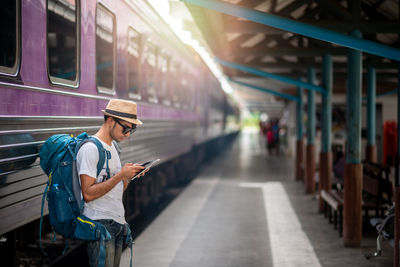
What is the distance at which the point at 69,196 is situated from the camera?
2.88 m

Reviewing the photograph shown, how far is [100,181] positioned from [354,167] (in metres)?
3.95

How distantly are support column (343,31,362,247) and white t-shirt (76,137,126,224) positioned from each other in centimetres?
374

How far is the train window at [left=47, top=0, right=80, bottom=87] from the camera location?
12.9 ft

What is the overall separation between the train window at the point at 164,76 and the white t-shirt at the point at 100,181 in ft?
15.7

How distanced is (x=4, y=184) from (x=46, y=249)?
2.87m

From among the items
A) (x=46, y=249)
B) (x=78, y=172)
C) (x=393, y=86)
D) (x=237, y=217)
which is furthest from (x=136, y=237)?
(x=393, y=86)

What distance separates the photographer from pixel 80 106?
4.40 m

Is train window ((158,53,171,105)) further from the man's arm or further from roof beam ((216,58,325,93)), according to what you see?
the man's arm

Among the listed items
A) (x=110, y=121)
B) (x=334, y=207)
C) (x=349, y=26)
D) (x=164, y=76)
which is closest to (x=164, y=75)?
(x=164, y=76)

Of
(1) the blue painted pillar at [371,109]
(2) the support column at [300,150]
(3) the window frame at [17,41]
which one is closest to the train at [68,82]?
(3) the window frame at [17,41]

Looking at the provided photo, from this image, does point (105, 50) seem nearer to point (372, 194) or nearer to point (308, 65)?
point (372, 194)

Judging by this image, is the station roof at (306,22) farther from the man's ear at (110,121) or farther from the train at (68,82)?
the man's ear at (110,121)

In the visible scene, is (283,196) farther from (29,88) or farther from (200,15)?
(29,88)

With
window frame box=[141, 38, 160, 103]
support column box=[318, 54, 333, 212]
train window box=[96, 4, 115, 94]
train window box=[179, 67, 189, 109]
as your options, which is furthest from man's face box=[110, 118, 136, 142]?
train window box=[179, 67, 189, 109]
